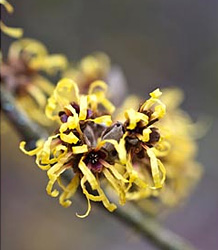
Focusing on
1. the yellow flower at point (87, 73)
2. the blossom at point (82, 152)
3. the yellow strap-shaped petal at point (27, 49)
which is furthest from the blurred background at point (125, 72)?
the blossom at point (82, 152)

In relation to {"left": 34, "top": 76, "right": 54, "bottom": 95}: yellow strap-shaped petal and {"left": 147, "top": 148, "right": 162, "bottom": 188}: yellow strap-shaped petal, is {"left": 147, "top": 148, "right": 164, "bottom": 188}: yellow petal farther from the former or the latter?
{"left": 34, "top": 76, "right": 54, "bottom": 95}: yellow strap-shaped petal

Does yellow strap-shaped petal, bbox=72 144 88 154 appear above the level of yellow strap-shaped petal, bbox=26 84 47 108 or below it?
below

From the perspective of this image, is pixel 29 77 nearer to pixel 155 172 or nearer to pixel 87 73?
pixel 87 73

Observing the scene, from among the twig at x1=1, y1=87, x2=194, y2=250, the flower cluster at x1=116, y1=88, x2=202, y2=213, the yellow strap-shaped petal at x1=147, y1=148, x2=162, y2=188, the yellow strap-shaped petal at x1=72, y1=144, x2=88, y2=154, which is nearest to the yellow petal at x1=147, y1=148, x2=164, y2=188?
the yellow strap-shaped petal at x1=147, y1=148, x2=162, y2=188

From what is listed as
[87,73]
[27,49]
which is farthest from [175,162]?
[27,49]

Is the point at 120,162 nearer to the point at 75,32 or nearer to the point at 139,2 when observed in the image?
the point at 75,32

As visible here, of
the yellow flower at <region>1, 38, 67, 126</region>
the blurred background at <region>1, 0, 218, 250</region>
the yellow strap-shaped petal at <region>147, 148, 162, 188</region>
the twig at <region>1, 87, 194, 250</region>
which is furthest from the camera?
the blurred background at <region>1, 0, 218, 250</region>
